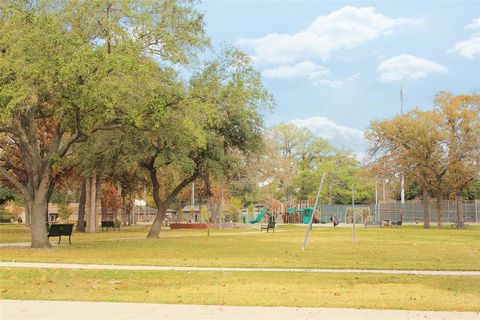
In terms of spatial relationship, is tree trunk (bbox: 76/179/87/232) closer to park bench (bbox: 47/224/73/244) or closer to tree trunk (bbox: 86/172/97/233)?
tree trunk (bbox: 86/172/97/233)

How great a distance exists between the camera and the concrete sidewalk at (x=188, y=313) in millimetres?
8766

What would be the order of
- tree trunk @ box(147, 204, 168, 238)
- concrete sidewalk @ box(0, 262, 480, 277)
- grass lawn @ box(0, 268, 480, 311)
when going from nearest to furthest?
grass lawn @ box(0, 268, 480, 311)
concrete sidewalk @ box(0, 262, 480, 277)
tree trunk @ box(147, 204, 168, 238)

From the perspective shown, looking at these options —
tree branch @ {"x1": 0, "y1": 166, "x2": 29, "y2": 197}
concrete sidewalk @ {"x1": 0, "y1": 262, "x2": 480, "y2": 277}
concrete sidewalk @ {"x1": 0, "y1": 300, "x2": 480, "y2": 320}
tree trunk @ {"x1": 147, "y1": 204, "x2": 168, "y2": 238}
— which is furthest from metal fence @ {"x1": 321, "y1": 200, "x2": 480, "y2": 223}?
concrete sidewalk @ {"x1": 0, "y1": 300, "x2": 480, "y2": 320}

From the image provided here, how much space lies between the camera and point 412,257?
20453 millimetres

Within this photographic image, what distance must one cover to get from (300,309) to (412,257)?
1211 cm

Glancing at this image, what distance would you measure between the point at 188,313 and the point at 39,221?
1764 cm

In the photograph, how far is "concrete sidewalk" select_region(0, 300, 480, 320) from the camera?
8.77 metres

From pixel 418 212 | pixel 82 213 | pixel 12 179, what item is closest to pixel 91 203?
pixel 82 213

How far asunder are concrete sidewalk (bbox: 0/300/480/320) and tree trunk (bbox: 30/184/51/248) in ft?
50.5

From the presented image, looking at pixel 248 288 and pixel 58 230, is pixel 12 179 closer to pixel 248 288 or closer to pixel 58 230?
pixel 58 230

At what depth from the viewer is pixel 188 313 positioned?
29.7ft

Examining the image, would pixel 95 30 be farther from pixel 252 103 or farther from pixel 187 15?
pixel 252 103

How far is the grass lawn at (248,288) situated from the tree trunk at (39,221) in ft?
31.3

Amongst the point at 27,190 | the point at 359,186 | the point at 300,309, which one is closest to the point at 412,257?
the point at 300,309
